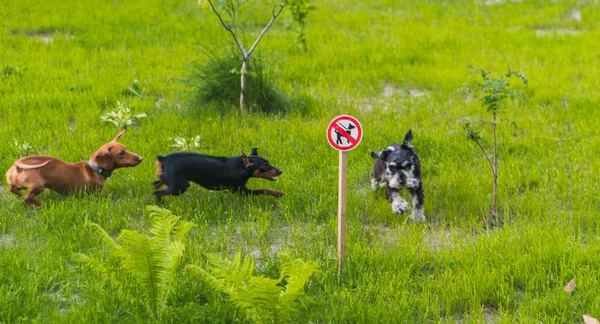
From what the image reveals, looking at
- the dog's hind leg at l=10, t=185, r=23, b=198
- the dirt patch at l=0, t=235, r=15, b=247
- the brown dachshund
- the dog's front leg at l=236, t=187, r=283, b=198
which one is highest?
the brown dachshund

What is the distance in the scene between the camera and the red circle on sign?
4730 millimetres

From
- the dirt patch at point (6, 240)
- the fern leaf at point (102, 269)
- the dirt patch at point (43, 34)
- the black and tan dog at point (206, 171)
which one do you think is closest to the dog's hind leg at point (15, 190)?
the dirt patch at point (6, 240)

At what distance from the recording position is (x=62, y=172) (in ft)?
19.1

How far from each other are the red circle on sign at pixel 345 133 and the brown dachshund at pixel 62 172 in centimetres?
209

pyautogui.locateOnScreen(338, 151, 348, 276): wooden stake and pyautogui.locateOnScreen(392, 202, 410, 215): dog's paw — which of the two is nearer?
pyautogui.locateOnScreen(338, 151, 348, 276): wooden stake

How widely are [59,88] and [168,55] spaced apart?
2.23 metres

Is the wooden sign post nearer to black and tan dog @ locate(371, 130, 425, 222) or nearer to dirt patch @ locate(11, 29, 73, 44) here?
black and tan dog @ locate(371, 130, 425, 222)

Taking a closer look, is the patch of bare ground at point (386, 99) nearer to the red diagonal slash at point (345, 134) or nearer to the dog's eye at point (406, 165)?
the dog's eye at point (406, 165)

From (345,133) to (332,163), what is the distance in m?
2.25

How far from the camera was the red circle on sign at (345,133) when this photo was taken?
473 cm

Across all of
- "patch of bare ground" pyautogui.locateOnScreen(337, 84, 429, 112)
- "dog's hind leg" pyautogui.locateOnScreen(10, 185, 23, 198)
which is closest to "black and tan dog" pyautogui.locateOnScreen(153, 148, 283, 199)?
"dog's hind leg" pyautogui.locateOnScreen(10, 185, 23, 198)

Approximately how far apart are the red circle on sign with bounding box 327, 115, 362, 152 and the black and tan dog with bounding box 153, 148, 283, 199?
3.99 ft

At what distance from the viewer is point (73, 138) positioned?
7.39 m

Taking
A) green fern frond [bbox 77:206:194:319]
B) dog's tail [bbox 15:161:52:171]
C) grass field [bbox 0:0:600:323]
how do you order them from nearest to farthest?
green fern frond [bbox 77:206:194:319]
grass field [bbox 0:0:600:323]
dog's tail [bbox 15:161:52:171]
